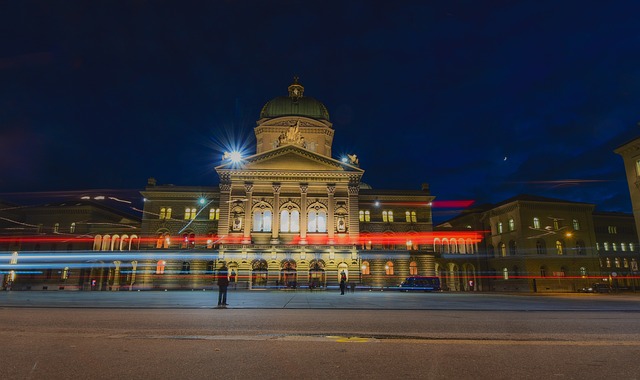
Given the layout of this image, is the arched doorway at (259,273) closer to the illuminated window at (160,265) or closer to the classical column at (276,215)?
the classical column at (276,215)

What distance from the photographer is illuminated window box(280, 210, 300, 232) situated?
174ft

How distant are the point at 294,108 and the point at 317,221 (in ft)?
68.8

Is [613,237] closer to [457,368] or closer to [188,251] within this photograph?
[188,251]

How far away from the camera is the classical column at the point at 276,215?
2020 inches

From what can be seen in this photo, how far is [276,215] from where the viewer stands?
52312 millimetres

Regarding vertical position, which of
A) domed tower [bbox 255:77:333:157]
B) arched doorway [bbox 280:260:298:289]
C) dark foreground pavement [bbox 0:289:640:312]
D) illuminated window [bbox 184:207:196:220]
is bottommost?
dark foreground pavement [bbox 0:289:640:312]

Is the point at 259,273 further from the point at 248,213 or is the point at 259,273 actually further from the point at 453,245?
the point at 453,245

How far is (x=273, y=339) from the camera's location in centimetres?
789

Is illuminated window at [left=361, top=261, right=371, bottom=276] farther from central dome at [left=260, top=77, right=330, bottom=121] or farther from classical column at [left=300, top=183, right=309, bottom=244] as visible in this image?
central dome at [left=260, top=77, right=330, bottom=121]

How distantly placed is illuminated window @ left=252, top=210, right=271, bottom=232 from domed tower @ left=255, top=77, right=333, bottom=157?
1213 cm

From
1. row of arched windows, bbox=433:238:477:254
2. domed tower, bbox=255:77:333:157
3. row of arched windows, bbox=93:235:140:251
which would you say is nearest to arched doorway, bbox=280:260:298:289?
domed tower, bbox=255:77:333:157

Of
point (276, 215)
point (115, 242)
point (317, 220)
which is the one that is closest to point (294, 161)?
point (276, 215)

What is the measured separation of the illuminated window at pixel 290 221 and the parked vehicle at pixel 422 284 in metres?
15.6

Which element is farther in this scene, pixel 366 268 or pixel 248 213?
pixel 366 268
